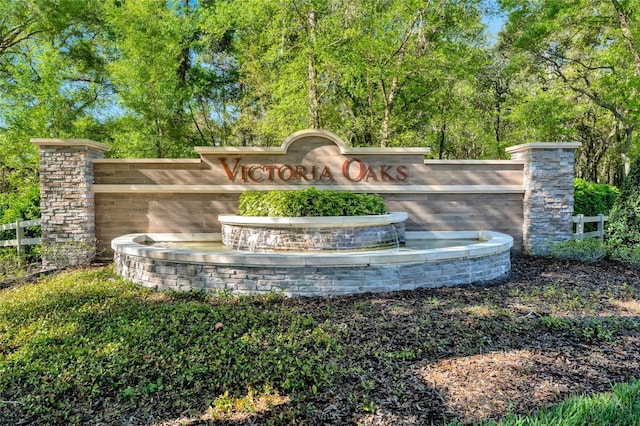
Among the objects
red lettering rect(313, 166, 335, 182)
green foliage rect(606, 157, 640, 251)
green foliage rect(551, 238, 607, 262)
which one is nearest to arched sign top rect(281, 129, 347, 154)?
red lettering rect(313, 166, 335, 182)

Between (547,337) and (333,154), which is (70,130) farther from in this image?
(547,337)

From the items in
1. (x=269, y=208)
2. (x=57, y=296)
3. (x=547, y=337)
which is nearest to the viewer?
(x=547, y=337)

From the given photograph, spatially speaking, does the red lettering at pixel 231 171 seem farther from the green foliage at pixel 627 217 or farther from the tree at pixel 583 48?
the tree at pixel 583 48

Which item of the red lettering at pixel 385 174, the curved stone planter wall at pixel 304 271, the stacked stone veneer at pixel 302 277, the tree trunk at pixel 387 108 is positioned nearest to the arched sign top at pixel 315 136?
the red lettering at pixel 385 174

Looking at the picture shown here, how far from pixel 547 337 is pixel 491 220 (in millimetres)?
5199

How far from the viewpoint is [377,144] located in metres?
14.6

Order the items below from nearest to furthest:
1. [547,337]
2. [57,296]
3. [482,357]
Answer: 1. [482,357]
2. [547,337]
3. [57,296]

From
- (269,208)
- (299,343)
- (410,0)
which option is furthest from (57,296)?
(410,0)

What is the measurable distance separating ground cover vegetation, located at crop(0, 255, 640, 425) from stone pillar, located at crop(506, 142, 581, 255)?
323cm

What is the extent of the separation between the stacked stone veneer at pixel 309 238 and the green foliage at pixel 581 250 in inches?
168

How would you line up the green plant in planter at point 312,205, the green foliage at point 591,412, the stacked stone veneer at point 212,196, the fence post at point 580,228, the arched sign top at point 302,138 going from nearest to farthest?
the green foliage at point 591,412 < the green plant in planter at point 312,205 < the stacked stone veneer at point 212,196 < the arched sign top at point 302,138 < the fence post at point 580,228

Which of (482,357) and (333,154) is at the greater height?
(333,154)

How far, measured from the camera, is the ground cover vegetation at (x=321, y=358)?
2.89m

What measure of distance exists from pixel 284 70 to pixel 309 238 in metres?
8.43
